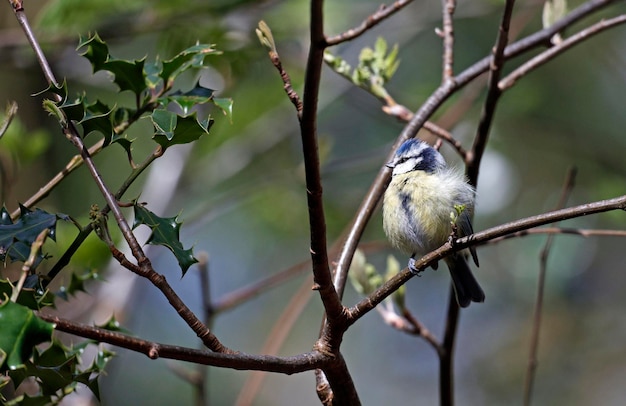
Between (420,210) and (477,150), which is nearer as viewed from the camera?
(477,150)

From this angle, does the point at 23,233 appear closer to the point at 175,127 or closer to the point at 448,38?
the point at 175,127

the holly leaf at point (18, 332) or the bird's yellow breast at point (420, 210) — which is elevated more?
the bird's yellow breast at point (420, 210)

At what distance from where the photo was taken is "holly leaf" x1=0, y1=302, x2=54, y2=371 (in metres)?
1.13

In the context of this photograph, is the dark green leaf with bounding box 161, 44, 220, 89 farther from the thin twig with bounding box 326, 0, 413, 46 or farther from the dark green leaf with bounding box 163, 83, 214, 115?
the thin twig with bounding box 326, 0, 413, 46

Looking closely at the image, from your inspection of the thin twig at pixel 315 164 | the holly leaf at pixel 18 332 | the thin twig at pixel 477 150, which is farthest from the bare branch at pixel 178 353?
the thin twig at pixel 477 150

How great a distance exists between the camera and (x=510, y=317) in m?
6.66

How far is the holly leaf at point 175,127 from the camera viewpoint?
148 cm

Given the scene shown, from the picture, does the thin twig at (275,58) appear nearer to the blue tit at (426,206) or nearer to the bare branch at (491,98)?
the bare branch at (491,98)

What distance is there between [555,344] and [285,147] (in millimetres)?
2946

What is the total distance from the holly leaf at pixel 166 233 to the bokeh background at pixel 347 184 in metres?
1.79

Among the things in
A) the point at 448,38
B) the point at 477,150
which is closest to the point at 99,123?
the point at 477,150

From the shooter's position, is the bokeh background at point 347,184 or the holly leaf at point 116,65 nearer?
the holly leaf at point 116,65

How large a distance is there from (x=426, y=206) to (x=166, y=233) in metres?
1.37

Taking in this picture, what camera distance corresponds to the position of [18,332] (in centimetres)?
113
